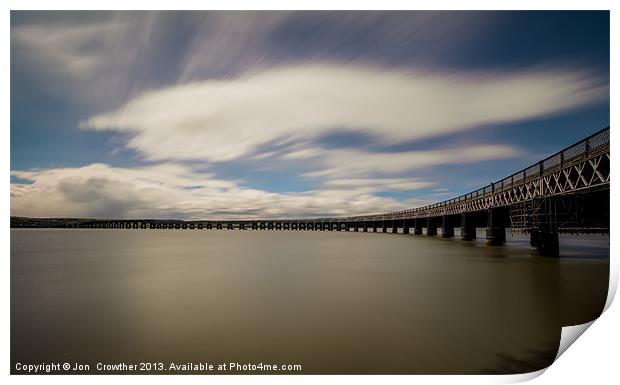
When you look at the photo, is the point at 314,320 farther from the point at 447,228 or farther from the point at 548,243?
the point at 447,228

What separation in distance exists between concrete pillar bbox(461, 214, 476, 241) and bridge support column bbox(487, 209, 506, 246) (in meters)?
7.22

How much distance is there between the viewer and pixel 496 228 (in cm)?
3212

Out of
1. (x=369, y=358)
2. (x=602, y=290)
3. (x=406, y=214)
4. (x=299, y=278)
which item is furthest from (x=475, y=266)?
(x=406, y=214)

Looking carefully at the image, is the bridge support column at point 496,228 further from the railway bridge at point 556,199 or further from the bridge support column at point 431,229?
the bridge support column at point 431,229

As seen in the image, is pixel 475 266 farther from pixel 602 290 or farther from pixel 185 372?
pixel 185 372

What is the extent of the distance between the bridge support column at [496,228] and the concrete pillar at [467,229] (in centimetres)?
722

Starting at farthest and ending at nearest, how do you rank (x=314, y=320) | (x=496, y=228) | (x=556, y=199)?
1. (x=496, y=228)
2. (x=556, y=199)
3. (x=314, y=320)

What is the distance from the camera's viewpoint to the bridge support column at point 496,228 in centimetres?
3184

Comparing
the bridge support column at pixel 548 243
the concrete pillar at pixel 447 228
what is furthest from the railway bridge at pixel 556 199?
the concrete pillar at pixel 447 228

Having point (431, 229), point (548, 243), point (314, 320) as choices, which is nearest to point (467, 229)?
point (431, 229)

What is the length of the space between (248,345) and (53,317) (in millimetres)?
5535

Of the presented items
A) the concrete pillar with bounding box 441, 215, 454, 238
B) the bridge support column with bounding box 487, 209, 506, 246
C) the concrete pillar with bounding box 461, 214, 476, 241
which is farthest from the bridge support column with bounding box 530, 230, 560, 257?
the concrete pillar with bounding box 441, 215, 454, 238

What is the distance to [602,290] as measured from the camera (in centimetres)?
1162

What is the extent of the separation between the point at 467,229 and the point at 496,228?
321 inches
